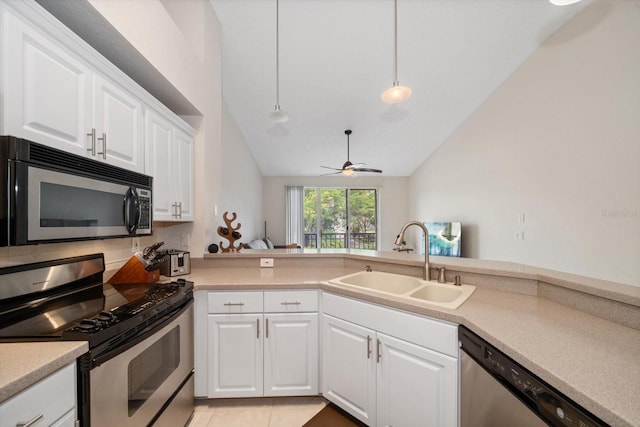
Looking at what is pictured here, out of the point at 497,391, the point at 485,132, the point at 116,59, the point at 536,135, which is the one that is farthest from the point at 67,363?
the point at 485,132

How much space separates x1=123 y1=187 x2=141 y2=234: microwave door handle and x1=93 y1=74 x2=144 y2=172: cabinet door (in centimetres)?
17

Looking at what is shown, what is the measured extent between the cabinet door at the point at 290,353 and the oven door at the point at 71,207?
40.3 inches

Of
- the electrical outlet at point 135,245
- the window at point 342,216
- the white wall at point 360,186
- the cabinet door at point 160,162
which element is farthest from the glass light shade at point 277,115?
the window at point 342,216

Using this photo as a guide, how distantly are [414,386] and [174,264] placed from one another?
1.73m

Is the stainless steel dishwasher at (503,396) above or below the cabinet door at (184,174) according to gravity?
below

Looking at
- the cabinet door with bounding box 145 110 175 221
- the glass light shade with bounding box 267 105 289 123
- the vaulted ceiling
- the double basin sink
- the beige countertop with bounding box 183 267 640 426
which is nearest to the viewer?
the beige countertop with bounding box 183 267 640 426

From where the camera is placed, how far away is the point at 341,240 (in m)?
7.48

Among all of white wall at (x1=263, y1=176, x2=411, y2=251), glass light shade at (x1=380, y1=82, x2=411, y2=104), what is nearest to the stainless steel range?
glass light shade at (x1=380, y1=82, x2=411, y2=104)

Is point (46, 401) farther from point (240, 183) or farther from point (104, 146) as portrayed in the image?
point (240, 183)

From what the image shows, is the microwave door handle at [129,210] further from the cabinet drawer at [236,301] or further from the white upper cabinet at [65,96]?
the cabinet drawer at [236,301]

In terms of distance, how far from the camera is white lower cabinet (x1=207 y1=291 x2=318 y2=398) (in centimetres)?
168

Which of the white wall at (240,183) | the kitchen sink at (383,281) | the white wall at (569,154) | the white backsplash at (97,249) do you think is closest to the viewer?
the white backsplash at (97,249)

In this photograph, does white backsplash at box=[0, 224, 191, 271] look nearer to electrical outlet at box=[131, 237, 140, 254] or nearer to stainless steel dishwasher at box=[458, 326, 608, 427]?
electrical outlet at box=[131, 237, 140, 254]

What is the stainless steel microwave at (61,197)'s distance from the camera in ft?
2.63
